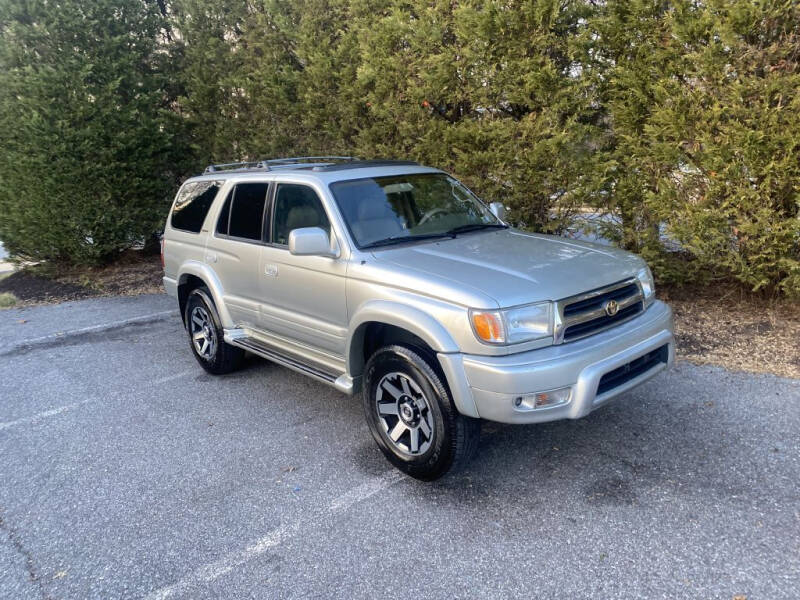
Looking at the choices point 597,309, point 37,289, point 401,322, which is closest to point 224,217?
point 401,322

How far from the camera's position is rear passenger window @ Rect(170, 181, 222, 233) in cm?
559

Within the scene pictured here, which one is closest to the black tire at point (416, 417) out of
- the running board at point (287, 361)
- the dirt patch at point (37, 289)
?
the running board at point (287, 361)

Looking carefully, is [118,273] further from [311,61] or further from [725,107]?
[725,107]

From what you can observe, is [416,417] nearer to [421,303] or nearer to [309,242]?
[421,303]

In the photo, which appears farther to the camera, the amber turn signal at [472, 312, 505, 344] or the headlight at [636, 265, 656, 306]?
the headlight at [636, 265, 656, 306]

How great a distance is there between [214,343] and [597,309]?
3515mm

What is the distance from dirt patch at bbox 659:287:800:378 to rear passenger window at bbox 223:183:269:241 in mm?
3900

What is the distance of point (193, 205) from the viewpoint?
5.83 m

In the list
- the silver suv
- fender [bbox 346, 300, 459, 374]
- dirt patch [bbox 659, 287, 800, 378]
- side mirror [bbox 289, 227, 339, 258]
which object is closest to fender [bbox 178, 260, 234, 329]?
the silver suv

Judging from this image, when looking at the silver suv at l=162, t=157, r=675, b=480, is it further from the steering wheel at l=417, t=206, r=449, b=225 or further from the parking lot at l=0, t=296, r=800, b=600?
the parking lot at l=0, t=296, r=800, b=600

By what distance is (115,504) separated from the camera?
3611 mm

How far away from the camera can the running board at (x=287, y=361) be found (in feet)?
13.2

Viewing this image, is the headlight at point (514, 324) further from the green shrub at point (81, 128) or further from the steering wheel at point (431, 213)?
the green shrub at point (81, 128)

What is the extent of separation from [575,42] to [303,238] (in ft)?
13.1
